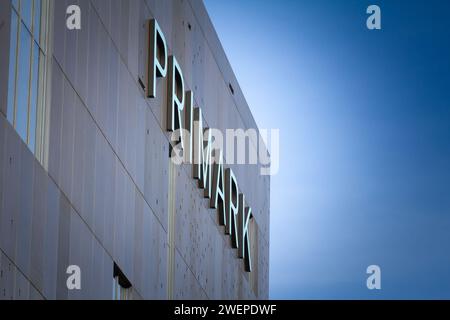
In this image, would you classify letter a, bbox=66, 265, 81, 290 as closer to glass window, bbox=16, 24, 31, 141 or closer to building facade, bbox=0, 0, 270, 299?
building facade, bbox=0, 0, 270, 299

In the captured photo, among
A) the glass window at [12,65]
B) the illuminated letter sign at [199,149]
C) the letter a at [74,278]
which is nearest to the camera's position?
the glass window at [12,65]

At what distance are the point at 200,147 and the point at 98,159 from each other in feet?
57.3

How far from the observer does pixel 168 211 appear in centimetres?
4397

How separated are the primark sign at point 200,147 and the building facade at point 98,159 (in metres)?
0.41

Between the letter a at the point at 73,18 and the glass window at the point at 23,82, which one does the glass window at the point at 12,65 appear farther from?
the letter a at the point at 73,18

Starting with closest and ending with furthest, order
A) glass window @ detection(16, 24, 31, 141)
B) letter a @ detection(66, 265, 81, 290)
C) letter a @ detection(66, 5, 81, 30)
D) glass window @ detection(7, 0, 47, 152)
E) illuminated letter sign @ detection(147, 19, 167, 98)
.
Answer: glass window @ detection(7, 0, 47, 152)
glass window @ detection(16, 24, 31, 141)
letter a @ detection(66, 265, 81, 290)
letter a @ detection(66, 5, 81, 30)
illuminated letter sign @ detection(147, 19, 167, 98)

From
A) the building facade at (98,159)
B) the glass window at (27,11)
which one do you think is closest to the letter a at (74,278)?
the building facade at (98,159)

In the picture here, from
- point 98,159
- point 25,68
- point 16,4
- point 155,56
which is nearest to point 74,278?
point 98,159

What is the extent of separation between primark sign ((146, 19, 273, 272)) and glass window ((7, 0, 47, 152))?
12573 millimetres

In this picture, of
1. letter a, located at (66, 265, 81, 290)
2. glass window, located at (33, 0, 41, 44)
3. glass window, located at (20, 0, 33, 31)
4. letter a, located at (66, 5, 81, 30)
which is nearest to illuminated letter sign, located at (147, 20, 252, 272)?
letter a, located at (66, 5, 81, 30)

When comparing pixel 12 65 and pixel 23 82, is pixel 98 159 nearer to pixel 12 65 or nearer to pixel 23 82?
pixel 23 82

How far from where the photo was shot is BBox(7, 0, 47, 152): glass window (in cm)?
2648

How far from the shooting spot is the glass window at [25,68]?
26.5 metres
